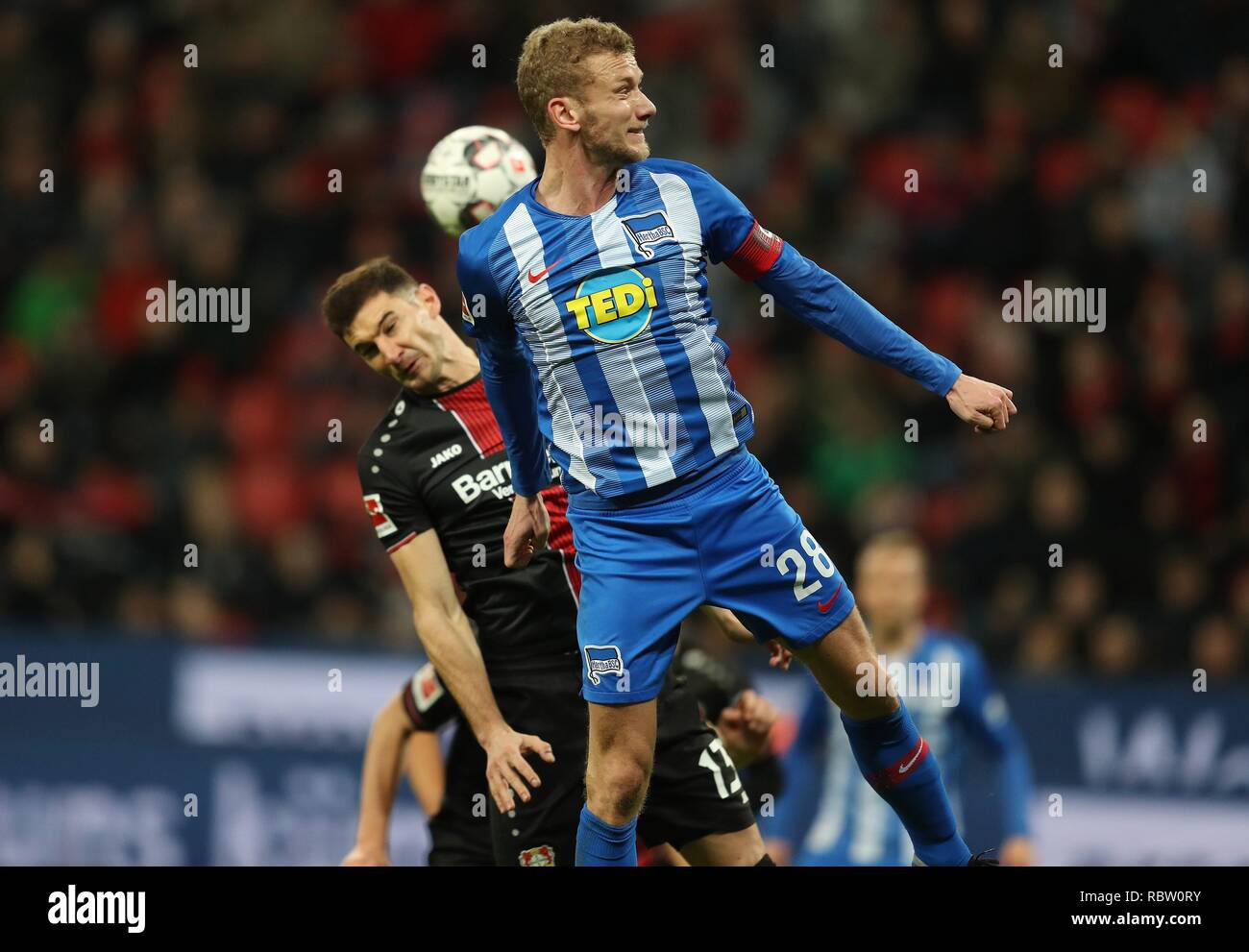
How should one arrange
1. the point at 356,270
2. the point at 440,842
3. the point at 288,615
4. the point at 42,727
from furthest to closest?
the point at 288,615
the point at 42,727
the point at 440,842
the point at 356,270

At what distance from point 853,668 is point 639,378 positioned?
98cm

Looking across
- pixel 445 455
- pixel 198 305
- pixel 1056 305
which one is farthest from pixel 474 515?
pixel 198 305

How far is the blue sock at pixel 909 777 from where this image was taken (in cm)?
520

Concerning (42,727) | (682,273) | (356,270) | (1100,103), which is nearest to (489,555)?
(356,270)

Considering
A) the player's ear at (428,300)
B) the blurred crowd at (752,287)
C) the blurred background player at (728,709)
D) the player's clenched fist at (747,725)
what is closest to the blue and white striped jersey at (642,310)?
the player's ear at (428,300)

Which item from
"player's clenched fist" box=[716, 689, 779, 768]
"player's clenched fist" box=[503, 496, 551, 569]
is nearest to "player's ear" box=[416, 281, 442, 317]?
"player's clenched fist" box=[503, 496, 551, 569]

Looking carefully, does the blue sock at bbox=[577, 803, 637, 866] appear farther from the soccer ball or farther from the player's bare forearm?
the soccer ball

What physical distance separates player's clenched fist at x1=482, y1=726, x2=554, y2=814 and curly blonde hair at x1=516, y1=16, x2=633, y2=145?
1750 millimetres

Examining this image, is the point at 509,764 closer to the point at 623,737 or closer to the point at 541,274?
the point at 623,737

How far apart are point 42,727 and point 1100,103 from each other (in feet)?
24.1

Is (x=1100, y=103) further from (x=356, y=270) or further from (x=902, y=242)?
(x=356, y=270)
